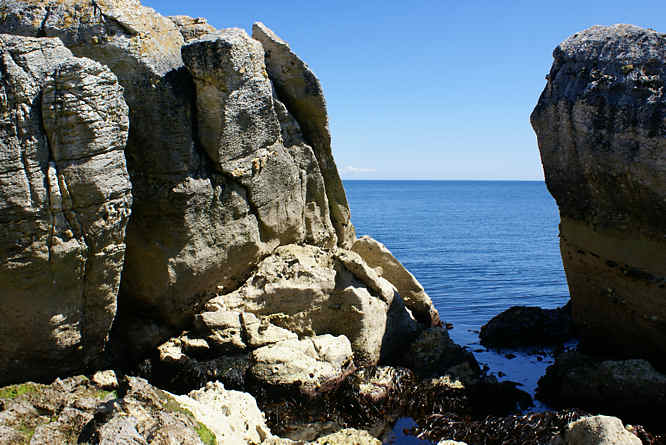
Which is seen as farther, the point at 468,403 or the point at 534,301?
the point at 534,301

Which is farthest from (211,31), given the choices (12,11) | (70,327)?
(70,327)

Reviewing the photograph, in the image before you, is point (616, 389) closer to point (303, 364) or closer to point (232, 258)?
point (303, 364)

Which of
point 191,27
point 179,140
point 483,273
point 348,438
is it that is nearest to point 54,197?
point 179,140

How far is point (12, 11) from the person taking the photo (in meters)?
9.94

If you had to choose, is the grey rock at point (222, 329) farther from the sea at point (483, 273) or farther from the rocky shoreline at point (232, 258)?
the sea at point (483, 273)

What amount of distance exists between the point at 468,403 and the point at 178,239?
20.9 ft

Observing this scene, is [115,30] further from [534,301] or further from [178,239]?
[534,301]

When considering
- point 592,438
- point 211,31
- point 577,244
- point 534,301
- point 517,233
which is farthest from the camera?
point 517,233

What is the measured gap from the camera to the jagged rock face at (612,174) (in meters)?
11.6

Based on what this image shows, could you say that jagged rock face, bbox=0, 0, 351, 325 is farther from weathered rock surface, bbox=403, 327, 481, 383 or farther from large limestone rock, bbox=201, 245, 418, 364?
weathered rock surface, bbox=403, 327, 481, 383

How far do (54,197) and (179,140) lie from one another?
2.84 m

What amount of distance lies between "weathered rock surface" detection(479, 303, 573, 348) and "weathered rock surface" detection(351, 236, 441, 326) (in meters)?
2.09

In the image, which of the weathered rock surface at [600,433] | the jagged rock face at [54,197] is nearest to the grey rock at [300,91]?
the jagged rock face at [54,197]

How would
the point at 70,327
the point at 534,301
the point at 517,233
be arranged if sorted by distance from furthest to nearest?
the point at 517,233 → the point at 534,301 → the point at 70,327
